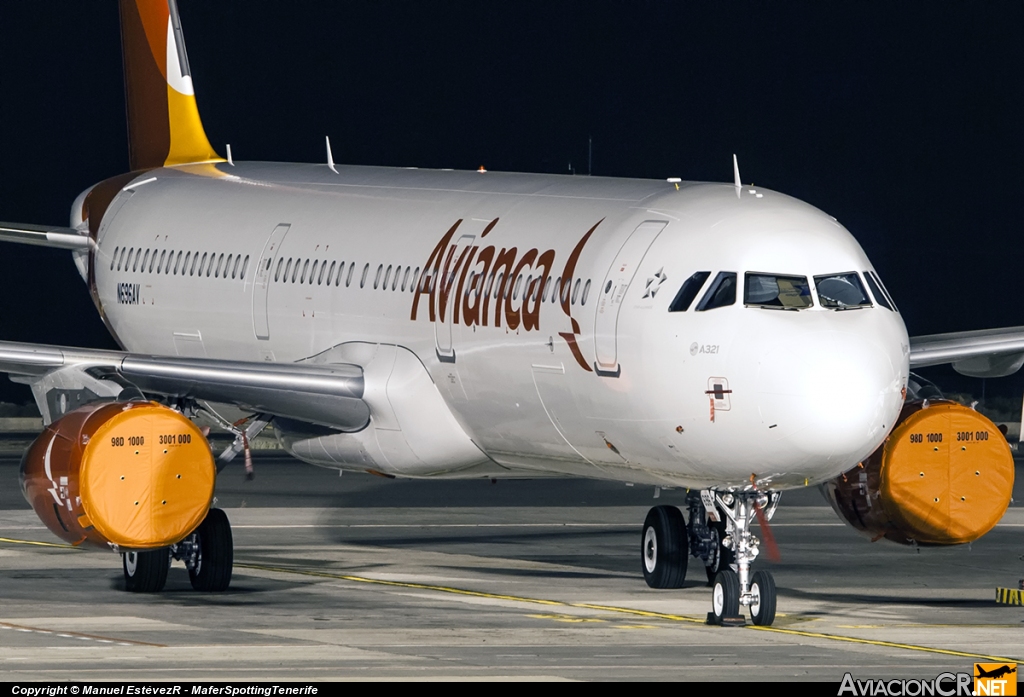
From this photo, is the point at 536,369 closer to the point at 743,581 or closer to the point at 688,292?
the point at 688,292

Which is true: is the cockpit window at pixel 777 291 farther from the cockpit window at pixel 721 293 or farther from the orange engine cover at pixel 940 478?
the orange engine cover at pixel 940 478

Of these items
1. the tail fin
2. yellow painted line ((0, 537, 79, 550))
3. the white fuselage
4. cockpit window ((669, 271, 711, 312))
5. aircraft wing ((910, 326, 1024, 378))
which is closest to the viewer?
the white fuselage

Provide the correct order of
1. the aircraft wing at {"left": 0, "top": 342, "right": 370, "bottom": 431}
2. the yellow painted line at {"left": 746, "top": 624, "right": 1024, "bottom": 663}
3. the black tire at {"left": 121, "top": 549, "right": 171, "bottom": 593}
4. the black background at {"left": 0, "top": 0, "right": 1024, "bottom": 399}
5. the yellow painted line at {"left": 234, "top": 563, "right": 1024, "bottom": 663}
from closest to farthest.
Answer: the yellow painted line at {"left": 746, "top": 624, "right": 1024, "bottom": 663} < the yellow painted line at {"left": 234, "top": 563, "right": 1024, "bottom": 663} < the black tire at {"left": 121, "top": 549, "right": 171, "bottom": 593} < the aircraft wing at {"left": 0, "top": 342, "right": 370, "bottom": 431} < the black background at {"left": 0, "top": 0, "right": 1024, "bottom": 399}

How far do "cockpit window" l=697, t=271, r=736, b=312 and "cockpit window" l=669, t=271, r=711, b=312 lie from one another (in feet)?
0.39

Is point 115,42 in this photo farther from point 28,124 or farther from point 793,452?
point 793,452

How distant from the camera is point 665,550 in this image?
76.7 feet

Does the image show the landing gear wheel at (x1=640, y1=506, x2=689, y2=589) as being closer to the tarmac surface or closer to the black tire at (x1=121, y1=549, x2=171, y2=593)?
the tarmac surface

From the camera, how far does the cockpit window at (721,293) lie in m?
19.4

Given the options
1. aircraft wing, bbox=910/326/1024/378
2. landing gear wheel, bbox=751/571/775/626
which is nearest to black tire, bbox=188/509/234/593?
landing gear wheel, bbox=751/571/775/626

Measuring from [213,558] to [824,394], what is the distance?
733 cm

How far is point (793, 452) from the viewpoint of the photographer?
1888 centimetres

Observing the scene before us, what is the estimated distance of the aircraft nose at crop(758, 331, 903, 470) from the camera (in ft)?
61.1

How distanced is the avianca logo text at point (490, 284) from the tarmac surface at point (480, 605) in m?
2.74

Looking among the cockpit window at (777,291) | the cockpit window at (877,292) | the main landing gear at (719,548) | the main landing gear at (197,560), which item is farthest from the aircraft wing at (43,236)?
the cockpit window at (877,292)
